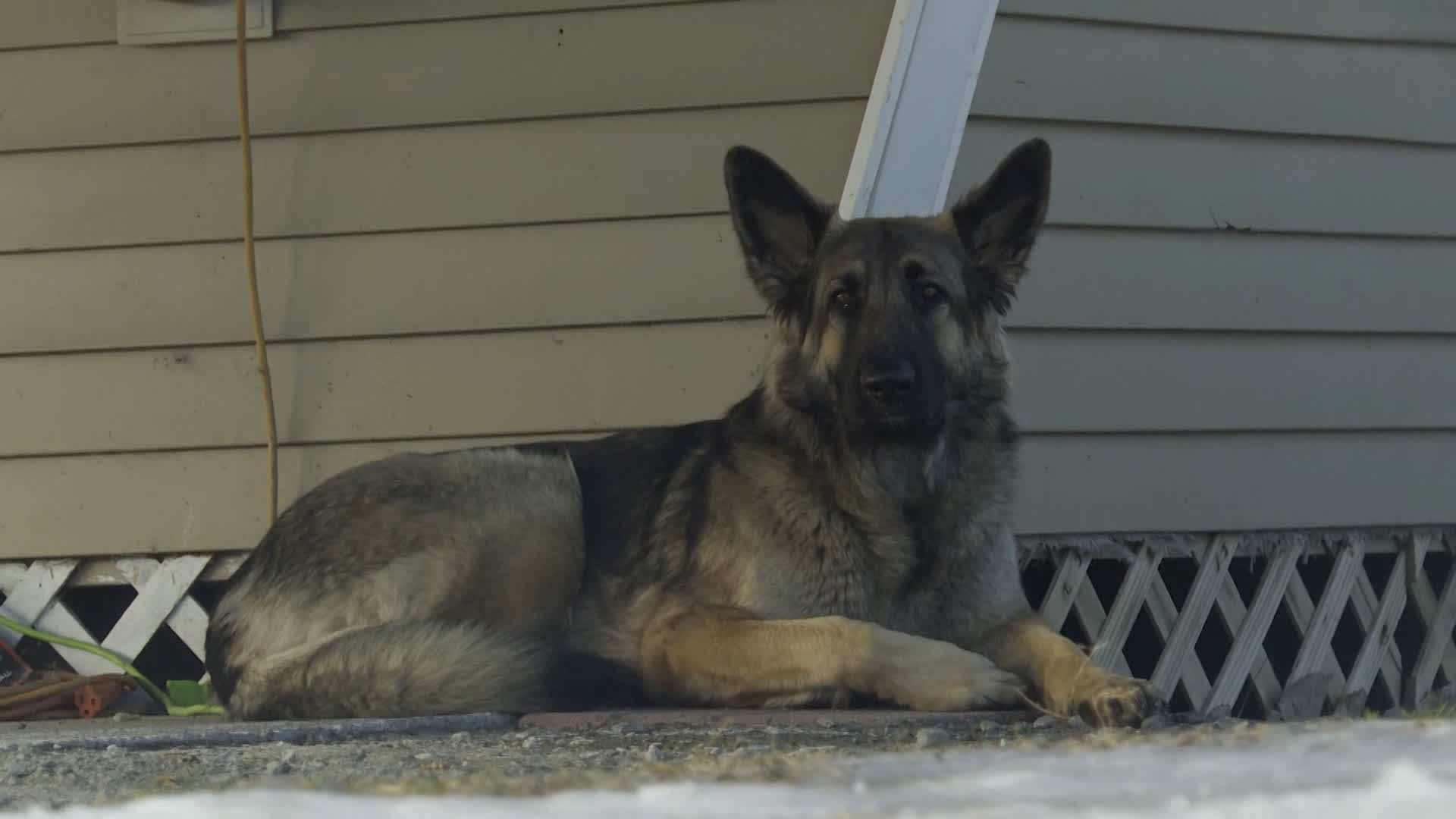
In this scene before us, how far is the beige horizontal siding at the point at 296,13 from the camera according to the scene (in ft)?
15.2

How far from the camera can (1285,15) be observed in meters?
4.73

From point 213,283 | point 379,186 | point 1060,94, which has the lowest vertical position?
point 213,283

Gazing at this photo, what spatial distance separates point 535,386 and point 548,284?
0.30 metres

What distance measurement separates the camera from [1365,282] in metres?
4.85

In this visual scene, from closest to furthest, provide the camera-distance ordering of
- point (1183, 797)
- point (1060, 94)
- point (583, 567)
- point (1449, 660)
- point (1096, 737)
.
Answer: point (1183, 797) < point (1096, 737) < point (583, 567) < point (1060, 94) < point (1449, 660)

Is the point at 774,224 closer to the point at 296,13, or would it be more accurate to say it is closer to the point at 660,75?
the point at 660,75

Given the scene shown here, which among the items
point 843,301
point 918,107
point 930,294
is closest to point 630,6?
point 918,107

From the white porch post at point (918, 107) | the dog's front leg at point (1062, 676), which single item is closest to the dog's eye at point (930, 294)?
the white porch post at point (918, 107)

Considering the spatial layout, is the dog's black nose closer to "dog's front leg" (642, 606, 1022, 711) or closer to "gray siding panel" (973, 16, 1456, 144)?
"dog's front leg" (642, 606, 1022, 711)

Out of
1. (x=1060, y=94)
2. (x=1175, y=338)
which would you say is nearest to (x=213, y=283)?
(x=1060, y=94)

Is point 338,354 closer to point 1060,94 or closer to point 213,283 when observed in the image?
point 213,283

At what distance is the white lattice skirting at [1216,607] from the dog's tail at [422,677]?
1269mm

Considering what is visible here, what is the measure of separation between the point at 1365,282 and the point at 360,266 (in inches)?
120

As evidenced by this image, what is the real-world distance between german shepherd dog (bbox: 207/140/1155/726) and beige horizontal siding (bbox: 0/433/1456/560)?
58cm
